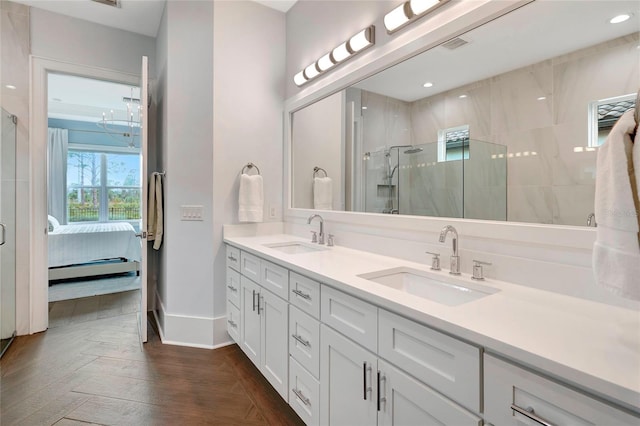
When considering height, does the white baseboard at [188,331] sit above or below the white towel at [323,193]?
below

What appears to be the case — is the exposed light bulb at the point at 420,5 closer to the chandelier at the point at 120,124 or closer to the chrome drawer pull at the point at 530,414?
the chrome drawer pull at the point at 530,414

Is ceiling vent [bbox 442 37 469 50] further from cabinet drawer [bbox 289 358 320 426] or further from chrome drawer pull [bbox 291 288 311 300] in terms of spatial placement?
cabinet drawer [bbox 289 358 320 426]

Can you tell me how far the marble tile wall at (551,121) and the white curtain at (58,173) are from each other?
7.32 m

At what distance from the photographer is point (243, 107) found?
270 cm

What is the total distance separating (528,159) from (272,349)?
62.5 inches

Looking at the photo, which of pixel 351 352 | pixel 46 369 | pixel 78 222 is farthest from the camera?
pixel 78 222

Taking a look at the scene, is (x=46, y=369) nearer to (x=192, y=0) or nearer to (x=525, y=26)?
(x=192, y=0)

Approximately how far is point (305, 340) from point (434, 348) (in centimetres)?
75

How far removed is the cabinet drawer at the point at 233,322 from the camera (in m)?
2.35

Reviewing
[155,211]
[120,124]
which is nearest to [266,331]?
[155,211]

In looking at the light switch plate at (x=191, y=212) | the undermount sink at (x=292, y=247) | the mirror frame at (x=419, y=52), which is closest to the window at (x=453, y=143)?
the mirror frame at (x=419, y=52)

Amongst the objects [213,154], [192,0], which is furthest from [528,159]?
[192,0]

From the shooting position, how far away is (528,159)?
126cm

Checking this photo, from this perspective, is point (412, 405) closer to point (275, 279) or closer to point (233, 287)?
point (275, 279)
